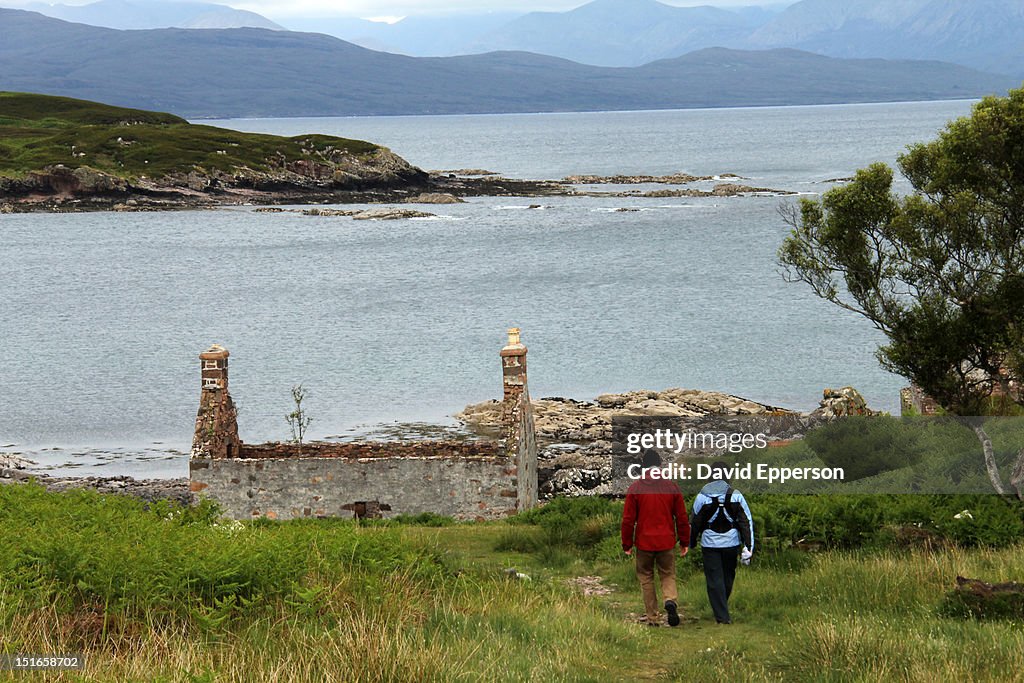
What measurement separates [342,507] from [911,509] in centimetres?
1142

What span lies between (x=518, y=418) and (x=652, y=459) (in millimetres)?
10843

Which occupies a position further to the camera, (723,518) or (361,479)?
(361,479)

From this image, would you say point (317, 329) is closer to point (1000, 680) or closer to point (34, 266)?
point (34, 266)

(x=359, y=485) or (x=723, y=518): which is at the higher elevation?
(x=723, y=518)

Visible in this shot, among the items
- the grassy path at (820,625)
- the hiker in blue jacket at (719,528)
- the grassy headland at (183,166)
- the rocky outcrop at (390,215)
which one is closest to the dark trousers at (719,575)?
the hiker in blue jacket at (719,528)

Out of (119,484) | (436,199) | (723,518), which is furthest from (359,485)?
(436,199)

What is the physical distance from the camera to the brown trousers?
544 inches

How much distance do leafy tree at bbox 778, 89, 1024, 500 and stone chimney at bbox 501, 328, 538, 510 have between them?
6.16m

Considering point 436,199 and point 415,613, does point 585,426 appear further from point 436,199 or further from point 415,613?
point 436,199

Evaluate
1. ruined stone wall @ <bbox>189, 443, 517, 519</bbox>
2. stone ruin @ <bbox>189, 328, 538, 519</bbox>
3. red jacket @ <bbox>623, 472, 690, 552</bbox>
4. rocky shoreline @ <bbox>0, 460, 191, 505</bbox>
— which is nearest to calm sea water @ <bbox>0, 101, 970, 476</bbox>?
rocky shoreline @ <bbox>0, 460, 191, 505</bbox>

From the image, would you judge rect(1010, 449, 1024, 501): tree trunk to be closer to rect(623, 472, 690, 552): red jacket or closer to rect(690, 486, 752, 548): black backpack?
rect(690, 486, 752, 548): black backpack

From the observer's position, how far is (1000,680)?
10.4m

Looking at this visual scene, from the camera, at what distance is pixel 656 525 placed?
13664 millimetres

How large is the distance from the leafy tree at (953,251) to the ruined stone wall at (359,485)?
25.0 feet
